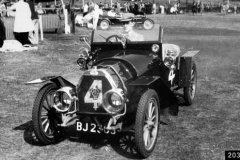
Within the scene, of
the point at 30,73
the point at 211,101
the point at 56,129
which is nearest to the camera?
the point at 56,129

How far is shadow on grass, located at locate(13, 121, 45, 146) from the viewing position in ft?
16.5

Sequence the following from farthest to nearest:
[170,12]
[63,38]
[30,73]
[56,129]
A: [170,12]
[63,38]
[30,73]
[56,129]

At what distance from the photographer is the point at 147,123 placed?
4574 millimetres

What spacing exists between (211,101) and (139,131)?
3.21 metres

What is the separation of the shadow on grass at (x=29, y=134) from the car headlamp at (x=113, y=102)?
1.15 meters

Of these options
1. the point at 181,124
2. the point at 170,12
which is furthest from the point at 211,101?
the point at 170,12

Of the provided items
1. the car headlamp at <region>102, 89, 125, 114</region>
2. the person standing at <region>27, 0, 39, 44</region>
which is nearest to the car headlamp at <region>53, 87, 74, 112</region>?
the car headlamp at <region>102, 89, 125, 114</region>

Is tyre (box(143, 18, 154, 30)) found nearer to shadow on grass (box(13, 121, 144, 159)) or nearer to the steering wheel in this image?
the steering wheel

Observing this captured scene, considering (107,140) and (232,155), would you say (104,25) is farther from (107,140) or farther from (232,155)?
(232,155)

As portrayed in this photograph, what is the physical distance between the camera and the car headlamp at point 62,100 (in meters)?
4.71

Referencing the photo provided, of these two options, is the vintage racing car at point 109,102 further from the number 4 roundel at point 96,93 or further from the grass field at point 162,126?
the grass field at point 162,126

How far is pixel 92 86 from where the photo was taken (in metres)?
4.61

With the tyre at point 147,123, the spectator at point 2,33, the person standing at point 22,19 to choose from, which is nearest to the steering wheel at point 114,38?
the tyre at point 147,123

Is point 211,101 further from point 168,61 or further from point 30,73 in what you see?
point 30,73
